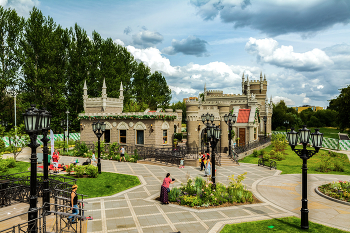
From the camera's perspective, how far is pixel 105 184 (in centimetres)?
1548

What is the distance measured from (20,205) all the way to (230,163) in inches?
707

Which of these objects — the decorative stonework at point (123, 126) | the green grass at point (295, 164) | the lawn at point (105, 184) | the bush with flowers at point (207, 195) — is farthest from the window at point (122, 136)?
the bush with flowers at point (207, 195)

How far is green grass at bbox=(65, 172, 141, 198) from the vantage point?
13984 millimetres

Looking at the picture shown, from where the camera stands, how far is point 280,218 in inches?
413

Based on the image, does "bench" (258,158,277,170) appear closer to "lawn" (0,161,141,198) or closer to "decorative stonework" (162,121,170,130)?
"decorative stonework" (162,121,170,130)

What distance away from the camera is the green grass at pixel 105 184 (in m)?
14.0

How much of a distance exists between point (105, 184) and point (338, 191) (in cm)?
1409

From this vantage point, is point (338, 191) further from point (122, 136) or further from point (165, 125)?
point (122, 136)

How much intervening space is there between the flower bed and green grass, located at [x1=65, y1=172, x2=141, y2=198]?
1177 cm

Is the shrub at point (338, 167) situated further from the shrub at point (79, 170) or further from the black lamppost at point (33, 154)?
the black lamppost at point (33, 154)

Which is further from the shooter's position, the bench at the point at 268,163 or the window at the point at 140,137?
the window at the point at 140,137

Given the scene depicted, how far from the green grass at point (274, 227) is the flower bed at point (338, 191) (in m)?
4.50

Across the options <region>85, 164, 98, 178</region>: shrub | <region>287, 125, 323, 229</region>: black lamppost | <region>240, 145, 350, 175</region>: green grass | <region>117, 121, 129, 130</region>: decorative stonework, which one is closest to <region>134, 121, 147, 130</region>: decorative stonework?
<region>117, 121, 129, 130</region>: decorative stonework

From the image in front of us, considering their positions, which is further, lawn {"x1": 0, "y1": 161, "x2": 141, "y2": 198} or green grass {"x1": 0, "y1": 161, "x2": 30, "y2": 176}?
green grass {"x1": 0, "y1": 161, "x2": 30, "y2": 176}
